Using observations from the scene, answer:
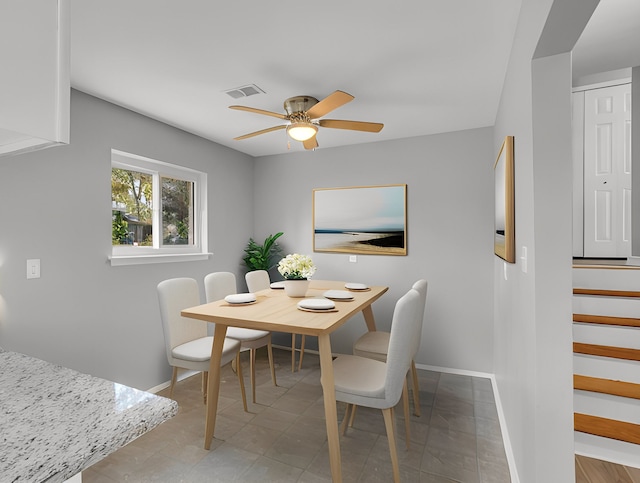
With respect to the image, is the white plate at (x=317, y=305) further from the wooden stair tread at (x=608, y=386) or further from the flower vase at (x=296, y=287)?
the wooden stair tread at (x=608, y=386)

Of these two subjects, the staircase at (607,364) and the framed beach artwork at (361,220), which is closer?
the staircase at (607,364)

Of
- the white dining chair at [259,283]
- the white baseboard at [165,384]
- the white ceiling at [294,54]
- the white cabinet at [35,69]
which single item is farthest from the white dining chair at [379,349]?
the white cabinet at [35,69]

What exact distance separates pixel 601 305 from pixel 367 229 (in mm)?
2116

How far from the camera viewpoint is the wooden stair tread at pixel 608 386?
1.92 meters

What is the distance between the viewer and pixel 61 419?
2.26 feet

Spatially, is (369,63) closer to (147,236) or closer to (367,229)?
(367,229)

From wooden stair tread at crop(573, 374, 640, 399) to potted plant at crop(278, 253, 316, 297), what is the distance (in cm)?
188

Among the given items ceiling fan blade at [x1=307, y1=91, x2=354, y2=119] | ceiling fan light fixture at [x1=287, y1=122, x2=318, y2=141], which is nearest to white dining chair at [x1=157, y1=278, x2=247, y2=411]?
ceiling fan light fixture at [x1=287, y1=122, x2=318, y2=141]

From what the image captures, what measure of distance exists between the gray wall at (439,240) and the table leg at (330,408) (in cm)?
200

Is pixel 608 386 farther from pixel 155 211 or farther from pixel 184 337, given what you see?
pixel 155 211

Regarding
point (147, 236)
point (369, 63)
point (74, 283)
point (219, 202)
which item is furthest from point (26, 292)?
point (369, 63)

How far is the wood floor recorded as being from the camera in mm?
1733

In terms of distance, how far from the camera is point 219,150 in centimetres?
376

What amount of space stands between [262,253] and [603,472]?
11.2ft
